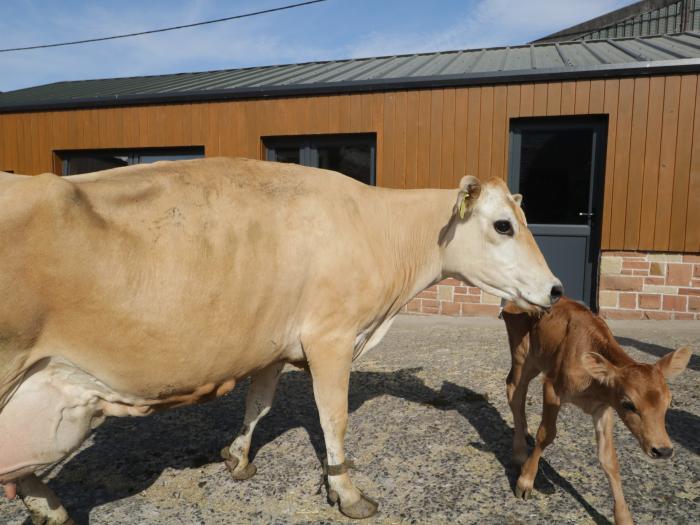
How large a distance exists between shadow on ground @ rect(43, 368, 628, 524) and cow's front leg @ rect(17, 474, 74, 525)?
174 millimetres

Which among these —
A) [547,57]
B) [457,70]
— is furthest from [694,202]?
[457,70]

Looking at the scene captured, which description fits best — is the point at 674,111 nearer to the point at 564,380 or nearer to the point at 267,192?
the point at 564,380

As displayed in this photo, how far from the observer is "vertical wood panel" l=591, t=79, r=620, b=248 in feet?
23.0

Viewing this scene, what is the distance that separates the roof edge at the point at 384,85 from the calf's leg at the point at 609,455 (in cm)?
620

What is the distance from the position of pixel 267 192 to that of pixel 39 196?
1.04 m

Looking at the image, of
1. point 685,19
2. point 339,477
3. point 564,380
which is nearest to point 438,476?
point 339,477

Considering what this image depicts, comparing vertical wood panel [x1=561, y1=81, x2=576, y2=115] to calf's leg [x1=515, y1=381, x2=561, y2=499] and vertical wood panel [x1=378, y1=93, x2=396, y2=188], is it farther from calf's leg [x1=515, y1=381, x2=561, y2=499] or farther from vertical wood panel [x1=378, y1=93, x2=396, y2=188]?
calf's leg [x1=515, y1=381, x2=561, y2=499]

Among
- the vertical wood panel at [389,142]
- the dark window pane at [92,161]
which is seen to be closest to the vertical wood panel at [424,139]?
the vertical wood panel at [389,142]

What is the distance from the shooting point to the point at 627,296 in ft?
23.4

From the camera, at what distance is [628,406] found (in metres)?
2.18

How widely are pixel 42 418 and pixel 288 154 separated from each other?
7512mm

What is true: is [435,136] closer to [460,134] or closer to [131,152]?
[460,134]

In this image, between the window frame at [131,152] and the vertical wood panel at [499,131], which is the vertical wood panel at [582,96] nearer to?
the vertical wood panel at [499,131]

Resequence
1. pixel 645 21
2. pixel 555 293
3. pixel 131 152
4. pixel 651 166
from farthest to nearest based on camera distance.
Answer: pixel 645 21
pixel 131 152
pixel 651 166
pixel 555 293
